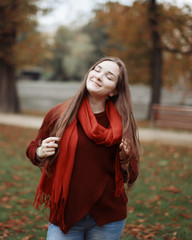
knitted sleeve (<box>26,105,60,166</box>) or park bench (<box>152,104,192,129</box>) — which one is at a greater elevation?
knitted sleeve (<box>26,105,60,166</box>)

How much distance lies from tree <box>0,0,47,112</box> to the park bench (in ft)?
22.0

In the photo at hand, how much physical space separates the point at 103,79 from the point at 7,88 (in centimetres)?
1535

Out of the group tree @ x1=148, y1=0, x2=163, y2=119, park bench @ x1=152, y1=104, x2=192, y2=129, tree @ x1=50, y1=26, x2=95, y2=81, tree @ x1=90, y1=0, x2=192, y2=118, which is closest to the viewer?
park bench @ x1=152, y1=104, x2=192, y2=129

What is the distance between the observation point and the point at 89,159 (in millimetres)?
2027

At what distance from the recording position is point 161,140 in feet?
33.4

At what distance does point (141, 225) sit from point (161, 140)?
20.0 feet

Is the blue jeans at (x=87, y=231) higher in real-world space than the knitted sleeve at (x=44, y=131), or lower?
lower

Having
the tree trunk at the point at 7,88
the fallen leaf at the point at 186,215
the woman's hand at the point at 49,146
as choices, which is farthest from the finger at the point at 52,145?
the tree trunk at the point at 7,88

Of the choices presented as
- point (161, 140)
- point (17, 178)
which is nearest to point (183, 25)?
point (161, 140)

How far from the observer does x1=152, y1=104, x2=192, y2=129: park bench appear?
10.9 m

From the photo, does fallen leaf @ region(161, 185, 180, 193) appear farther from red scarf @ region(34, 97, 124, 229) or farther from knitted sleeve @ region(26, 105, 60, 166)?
knitted sleeve @ region(26, 105, 60, 166)

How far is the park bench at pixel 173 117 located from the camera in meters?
10.9

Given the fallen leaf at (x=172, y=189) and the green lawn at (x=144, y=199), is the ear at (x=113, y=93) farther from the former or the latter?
the fallen leaf at (x=172, y=189)

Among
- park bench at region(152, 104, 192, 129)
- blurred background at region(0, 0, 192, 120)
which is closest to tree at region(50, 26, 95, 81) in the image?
blurred background at region(0, 0, 192, 120)
